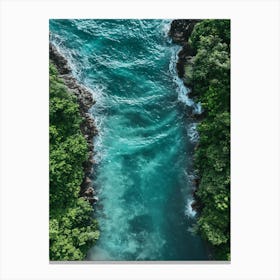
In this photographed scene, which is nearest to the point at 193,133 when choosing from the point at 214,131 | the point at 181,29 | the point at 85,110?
the point at 214,131

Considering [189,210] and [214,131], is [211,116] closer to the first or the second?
[214,131]

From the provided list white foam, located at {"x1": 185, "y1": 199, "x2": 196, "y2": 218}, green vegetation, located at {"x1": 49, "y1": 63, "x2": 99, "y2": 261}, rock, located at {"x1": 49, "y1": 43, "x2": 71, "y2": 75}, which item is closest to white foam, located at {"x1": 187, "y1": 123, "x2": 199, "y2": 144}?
white foam, located at {"x1": 185, "y1": 199, "x2": 196, "y2": 218}

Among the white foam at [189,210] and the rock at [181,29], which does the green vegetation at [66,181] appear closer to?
the white foam at [189,210]

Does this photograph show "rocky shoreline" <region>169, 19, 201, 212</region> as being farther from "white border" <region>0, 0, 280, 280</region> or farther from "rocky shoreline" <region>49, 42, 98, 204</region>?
"rocky shoreline" <region>49, 42, 98, 204</region>
